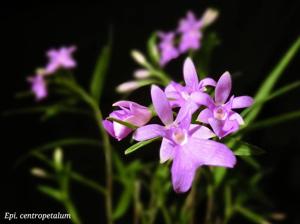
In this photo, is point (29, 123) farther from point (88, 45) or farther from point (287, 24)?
point (287, 24)

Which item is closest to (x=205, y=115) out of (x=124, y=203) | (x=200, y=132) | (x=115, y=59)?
(x=200, y=132)

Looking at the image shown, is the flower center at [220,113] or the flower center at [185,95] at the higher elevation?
the flower center at [185,95]

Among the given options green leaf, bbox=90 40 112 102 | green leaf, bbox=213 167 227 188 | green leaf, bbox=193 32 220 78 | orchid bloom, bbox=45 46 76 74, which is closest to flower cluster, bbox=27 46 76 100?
orchid bloom, bbox=45 46 76 74

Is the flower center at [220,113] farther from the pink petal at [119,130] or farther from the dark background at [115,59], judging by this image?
the dark background at [115,59]

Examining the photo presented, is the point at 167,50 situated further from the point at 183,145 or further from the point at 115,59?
the point at 183,145

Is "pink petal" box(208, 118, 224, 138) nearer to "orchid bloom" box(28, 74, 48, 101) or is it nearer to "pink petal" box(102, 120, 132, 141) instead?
"pink petal" box(102, 120, 132, 141)

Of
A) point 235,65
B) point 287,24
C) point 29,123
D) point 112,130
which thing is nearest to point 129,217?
point 29,123

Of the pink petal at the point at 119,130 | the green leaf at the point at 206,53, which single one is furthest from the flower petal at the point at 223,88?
the green leaf at the point at 206,53
